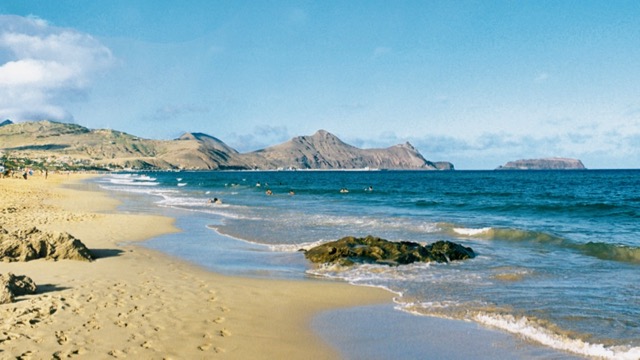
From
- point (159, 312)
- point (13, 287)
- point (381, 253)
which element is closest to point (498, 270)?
point (381, 253)

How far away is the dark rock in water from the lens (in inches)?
608

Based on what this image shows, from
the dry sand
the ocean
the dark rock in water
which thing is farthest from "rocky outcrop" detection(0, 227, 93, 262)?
the dark rock in water

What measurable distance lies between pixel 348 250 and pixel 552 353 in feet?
28.6

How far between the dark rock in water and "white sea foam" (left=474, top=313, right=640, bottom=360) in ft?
19.5

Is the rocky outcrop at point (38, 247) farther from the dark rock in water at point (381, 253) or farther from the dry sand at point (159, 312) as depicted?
the dark rock in water at point (381, 253)

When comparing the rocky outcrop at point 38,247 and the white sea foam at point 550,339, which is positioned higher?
the rocky outcrop at point 38,247

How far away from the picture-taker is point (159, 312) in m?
9.21

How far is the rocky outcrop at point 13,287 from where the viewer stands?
905 cm

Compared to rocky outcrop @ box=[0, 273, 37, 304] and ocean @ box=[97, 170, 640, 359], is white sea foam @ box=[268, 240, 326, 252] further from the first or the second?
rocky outcrop @ box=[0, 273, 37, 304]

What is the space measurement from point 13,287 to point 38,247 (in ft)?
15.2

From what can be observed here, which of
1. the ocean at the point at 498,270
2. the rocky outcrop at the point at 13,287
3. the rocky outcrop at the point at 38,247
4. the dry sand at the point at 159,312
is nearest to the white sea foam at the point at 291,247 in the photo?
the ocean at the point at 498,270

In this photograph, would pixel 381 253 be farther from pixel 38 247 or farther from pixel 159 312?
pixel 38 247

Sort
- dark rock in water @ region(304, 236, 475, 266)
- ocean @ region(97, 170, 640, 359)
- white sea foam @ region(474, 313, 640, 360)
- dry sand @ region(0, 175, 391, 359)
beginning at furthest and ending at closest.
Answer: dark rock in water @ region(304, 236, 475, 266) → ocean @ region(97, 170, 640, 359) → white sea foam @ region(474, 313, 640, 360) → dry sand @ region(0, 175, 391, 359)

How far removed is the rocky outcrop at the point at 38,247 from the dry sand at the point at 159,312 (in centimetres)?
45
